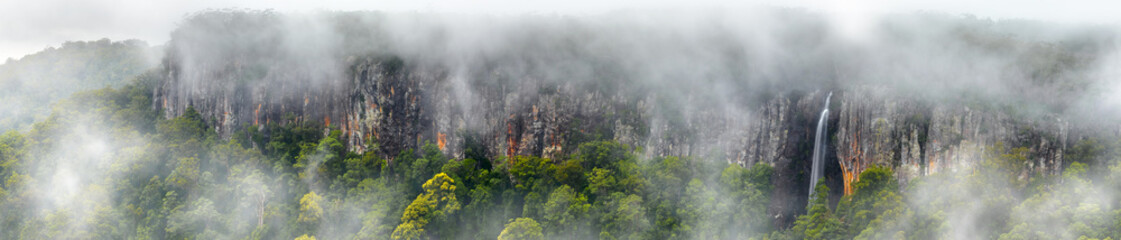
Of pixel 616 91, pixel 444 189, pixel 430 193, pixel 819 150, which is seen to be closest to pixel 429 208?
pixel 430 193

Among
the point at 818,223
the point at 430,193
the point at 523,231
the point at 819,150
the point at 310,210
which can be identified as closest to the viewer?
the point at 818,223

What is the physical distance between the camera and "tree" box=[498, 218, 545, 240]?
56.5 meters

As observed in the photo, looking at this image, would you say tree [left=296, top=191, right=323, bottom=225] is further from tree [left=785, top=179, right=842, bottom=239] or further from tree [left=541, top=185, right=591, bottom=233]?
tree [left=785, top=179, right=842, bottom=239]

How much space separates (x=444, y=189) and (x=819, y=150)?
85.5 ft

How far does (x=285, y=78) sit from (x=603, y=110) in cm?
2795

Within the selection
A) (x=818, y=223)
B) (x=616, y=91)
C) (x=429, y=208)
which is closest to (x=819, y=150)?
(x=818, y=223)

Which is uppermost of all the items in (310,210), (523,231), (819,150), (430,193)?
(819,150)

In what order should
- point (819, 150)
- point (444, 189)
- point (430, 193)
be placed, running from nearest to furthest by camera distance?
point (819, 150)
point (430, 193)
point (444, 189)

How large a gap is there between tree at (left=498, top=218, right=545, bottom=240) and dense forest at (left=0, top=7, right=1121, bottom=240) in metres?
0.09

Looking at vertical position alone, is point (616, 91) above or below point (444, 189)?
above

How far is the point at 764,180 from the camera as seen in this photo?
59375mm

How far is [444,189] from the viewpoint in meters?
63.3

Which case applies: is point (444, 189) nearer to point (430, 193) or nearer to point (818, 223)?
point (430, 193)

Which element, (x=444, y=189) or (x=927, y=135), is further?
(x=444, y=189)
